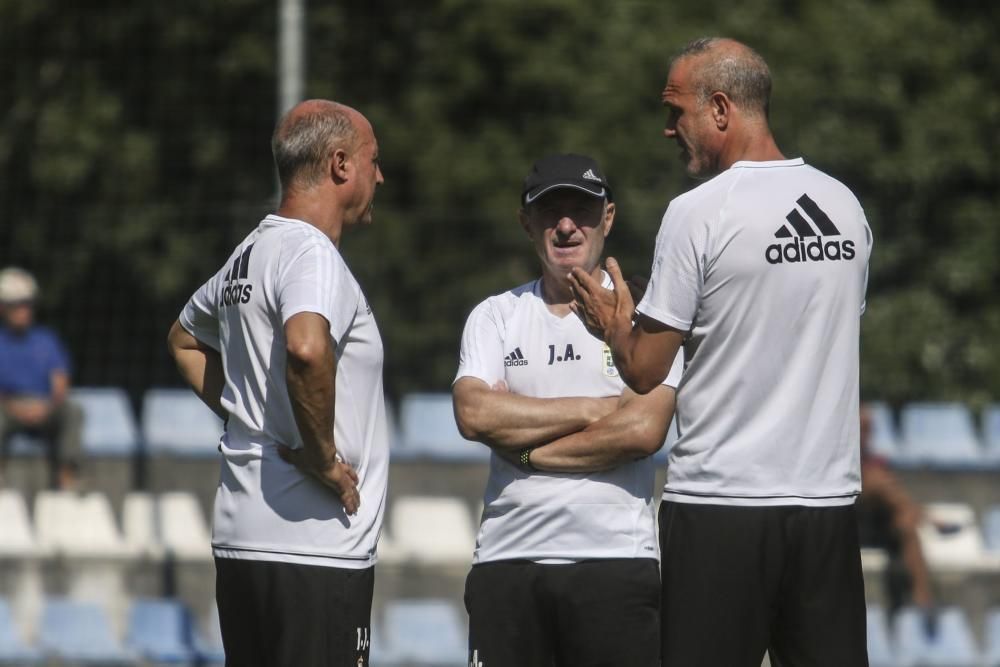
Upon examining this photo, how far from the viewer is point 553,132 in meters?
12.6

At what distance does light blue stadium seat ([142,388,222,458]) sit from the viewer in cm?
800

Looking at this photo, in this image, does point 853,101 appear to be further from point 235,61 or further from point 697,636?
point 697,636

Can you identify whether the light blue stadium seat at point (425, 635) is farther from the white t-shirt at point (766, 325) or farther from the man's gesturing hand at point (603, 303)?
the white t-shirt at point (766, 325)

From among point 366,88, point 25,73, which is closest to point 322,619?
point 366,88

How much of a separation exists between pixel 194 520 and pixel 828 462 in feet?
16.6

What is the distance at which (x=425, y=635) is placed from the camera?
6.86m

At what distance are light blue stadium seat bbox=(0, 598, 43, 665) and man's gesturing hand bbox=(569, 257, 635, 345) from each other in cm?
445

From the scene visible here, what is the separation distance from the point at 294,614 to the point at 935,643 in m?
4.73

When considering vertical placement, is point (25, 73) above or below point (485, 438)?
above

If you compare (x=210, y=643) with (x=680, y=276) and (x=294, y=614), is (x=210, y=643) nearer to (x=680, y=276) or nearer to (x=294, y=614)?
(x=294, y=614)

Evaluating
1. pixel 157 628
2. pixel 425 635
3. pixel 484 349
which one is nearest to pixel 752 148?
pixel 484 349

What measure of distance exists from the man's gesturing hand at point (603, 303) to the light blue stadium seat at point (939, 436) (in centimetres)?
509

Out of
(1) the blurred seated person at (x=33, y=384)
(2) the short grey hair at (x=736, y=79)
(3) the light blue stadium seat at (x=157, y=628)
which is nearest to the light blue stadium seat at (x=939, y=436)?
(3) the light blue stadium seat at (x=157, y=628)

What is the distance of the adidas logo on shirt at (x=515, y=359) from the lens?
387 centimetres
